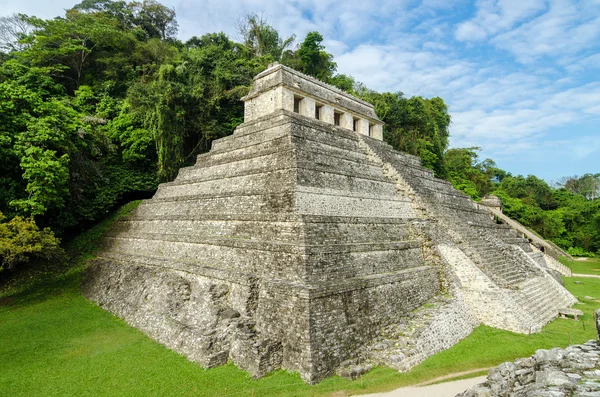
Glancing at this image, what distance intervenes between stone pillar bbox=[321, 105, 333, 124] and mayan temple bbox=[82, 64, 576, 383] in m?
0.76

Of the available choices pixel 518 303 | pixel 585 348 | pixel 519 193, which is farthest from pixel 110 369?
pixel 519 193

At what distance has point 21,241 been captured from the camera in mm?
11453

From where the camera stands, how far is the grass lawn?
23.9 ft

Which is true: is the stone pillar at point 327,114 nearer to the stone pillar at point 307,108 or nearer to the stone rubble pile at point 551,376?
the stone pillar at point 307,108

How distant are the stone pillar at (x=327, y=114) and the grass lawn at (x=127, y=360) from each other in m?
11.3

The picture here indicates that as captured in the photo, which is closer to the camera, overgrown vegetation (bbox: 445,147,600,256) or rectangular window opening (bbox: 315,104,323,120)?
rectangular window opening (bbox: 315,104,323,120)

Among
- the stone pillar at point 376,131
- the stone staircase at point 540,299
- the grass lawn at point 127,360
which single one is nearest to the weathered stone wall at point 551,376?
the grass lawn at point 127,360

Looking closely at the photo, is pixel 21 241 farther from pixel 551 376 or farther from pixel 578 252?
pixel 578 252

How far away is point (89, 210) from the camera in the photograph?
17562 millimetres

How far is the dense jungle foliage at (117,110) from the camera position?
1327 centimetres

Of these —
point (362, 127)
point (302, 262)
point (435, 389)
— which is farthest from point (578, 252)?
point (302, 262)

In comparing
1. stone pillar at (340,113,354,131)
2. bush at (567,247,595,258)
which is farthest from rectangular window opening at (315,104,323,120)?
bush at (567,247,595,258)

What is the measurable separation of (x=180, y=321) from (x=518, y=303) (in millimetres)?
10435

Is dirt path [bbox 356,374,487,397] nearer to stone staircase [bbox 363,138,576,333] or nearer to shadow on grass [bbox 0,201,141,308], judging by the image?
stone staircase [bbox 363,138,576,333]
